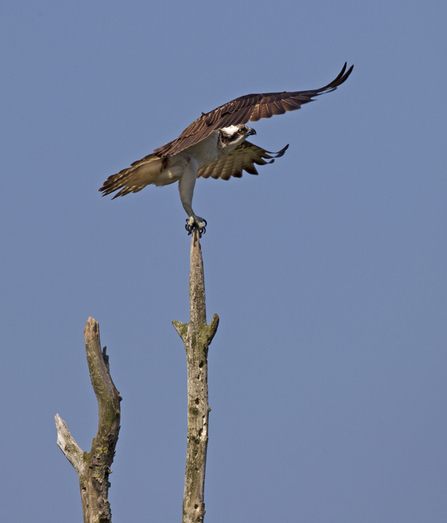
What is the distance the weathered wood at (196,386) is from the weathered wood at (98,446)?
1039mm

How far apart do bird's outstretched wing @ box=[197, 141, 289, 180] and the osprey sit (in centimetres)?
153

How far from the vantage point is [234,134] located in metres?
10.2

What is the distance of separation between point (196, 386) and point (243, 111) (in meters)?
3.72

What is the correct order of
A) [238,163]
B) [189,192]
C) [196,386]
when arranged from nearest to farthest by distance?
1. [196,386]
2. [189,192]
3. [238,163]

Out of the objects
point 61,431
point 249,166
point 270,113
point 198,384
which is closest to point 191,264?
point 198,384

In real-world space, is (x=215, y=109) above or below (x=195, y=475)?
above

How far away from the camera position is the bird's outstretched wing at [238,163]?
39.0 ft

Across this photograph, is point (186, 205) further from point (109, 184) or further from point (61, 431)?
point (61, 431)

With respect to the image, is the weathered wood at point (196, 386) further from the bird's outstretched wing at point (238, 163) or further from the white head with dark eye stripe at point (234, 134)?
the bird's outstretched wing at point (238, 163)

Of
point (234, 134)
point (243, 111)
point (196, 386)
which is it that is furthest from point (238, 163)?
point (196, 386)

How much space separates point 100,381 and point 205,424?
4.98 ft

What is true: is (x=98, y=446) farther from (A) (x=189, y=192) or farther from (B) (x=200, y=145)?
(B) (x=200, y=145)

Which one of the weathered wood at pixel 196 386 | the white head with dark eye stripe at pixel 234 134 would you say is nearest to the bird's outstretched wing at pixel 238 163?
the white head with dark eye stripe at pixel 234 134

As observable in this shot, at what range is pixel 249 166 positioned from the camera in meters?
12.2
